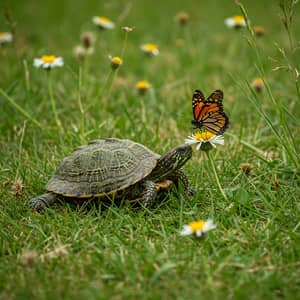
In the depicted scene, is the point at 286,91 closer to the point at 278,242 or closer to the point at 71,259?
the point at 278,242

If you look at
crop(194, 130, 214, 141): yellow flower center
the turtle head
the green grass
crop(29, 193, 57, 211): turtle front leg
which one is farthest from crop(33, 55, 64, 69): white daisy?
crop(194, 130, 214, 141): yellow flower center

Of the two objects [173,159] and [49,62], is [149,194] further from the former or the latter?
[49,62]

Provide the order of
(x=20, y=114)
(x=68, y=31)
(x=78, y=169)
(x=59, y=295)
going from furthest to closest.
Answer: (x=68, y=31)
(x=20, y=114)
(x=78, y=169)
(x=59, y=295)

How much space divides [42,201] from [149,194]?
2.38 feet

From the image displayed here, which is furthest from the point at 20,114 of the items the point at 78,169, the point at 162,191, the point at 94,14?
the point at 94,14

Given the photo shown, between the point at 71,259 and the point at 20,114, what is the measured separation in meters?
2.37

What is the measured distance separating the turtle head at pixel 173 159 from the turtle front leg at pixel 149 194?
129 millimetres

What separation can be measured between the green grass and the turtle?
4.2 inches

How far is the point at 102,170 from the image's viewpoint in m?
3.23

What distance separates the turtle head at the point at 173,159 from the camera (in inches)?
127

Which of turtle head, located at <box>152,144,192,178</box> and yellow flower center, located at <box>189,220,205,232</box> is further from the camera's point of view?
turtle head, located at <box>152,144,192,178</box>

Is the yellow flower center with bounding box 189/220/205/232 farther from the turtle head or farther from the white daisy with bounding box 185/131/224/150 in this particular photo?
the turtle head

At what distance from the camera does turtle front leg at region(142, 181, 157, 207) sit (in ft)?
10.3

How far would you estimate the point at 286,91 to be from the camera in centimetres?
523
